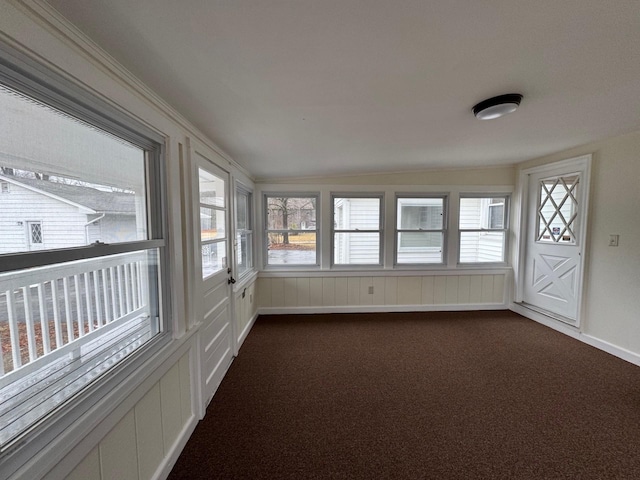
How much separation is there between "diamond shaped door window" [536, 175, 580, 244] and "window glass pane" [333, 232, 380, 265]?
87.7 inches

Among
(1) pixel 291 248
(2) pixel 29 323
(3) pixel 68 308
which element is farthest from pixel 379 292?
(2) pixel 29 323

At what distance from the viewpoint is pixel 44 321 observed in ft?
2.88

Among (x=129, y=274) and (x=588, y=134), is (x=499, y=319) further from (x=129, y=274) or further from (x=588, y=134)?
(x=129, y=274)

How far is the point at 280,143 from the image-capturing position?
2215 mm

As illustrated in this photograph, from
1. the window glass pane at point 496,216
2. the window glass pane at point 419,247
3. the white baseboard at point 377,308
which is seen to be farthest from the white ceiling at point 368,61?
the white baseboard at point 377,308

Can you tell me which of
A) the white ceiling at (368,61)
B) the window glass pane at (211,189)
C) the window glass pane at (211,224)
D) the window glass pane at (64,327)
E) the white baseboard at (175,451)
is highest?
the white ceiling at (368,61)

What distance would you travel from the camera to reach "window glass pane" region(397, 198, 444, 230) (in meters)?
3.92

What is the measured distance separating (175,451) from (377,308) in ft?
9.80

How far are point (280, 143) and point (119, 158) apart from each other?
1.27 meters

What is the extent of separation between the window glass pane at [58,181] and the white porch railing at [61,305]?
0.11 m

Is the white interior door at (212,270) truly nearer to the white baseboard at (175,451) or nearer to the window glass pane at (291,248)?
the white baseboard at (175,451)

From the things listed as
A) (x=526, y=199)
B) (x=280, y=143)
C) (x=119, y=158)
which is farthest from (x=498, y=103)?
(x=526, y=199)

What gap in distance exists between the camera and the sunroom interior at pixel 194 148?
804mm

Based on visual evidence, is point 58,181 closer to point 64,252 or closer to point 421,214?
point 64,252
